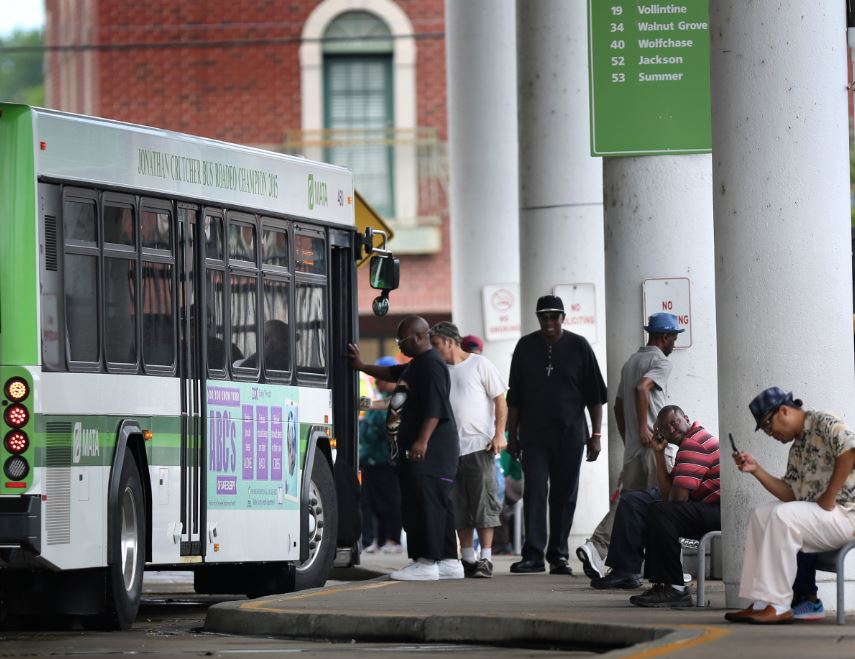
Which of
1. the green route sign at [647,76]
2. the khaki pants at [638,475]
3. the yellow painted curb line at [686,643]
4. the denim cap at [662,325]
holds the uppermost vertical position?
the green route sign at [647,76]

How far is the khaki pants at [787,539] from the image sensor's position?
11320mm

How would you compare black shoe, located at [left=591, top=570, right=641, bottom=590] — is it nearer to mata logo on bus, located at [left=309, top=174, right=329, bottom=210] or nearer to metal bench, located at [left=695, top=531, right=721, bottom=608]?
metal bench, located at [left=695, top=531, right=721, bottom=608]

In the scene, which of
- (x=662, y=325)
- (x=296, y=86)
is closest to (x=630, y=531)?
(x=662, y=325)

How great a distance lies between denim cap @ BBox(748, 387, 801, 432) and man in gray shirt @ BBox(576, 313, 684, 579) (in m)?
3.74

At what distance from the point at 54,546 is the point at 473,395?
5811 millimetres

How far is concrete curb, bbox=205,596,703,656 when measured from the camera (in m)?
11.1

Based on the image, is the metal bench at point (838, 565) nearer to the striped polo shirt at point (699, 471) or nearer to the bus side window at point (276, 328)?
the striped polo shirt at point (699, 471)

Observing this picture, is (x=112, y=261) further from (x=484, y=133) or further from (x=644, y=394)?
(x=484, y=133)

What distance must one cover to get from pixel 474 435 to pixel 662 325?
7.64 feet

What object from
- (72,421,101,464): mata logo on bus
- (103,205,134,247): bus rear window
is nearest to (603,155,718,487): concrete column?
(103,205,134,247): bus rear window

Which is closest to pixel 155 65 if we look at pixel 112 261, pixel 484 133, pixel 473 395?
pixel 484 133

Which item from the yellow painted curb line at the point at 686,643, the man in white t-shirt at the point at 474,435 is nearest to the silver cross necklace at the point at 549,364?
the man in white t-shirt at the point at 474,435

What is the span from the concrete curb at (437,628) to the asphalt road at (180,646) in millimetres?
115

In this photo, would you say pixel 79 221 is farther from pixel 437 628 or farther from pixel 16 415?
pixel 437 628
